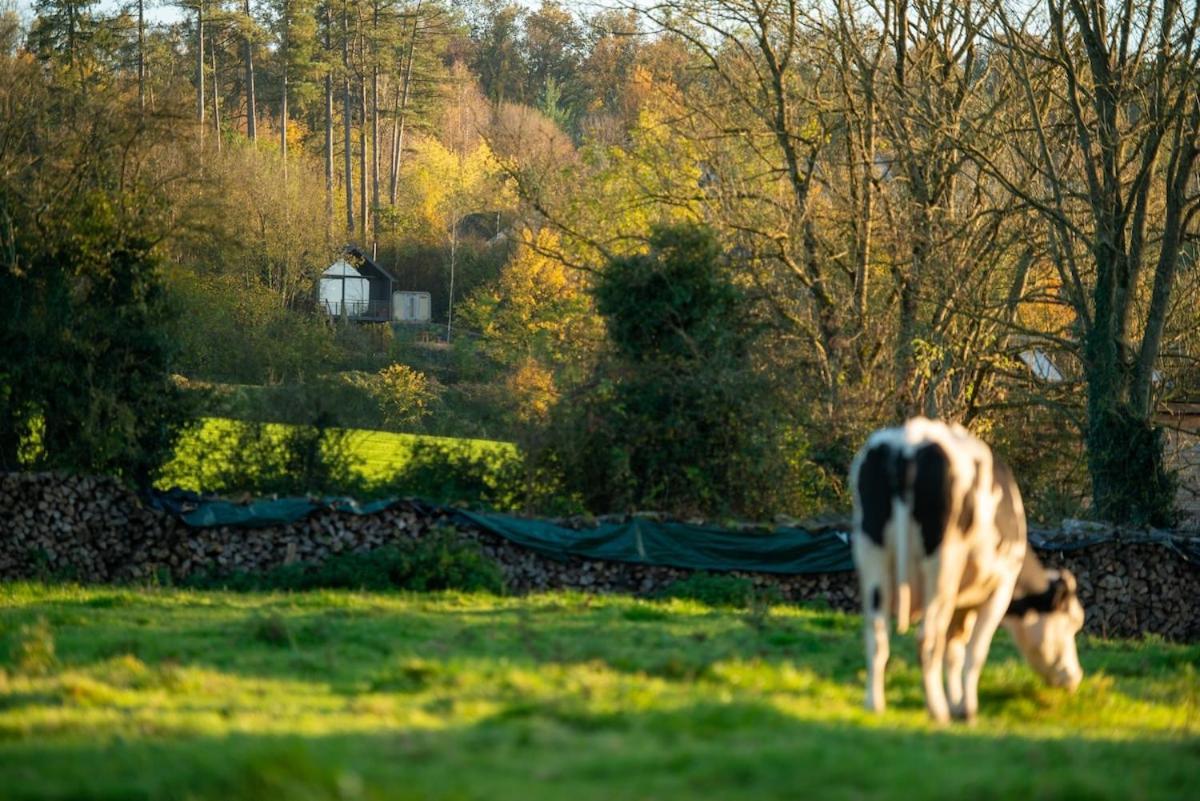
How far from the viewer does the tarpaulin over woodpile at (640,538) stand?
17281 mm

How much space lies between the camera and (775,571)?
56.9 ft

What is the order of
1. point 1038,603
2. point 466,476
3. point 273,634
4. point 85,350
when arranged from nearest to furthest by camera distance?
1. point 1038,603
2. point 273,634
3. point 85,350
4. point 466,476

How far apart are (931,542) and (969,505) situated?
0.42 meters

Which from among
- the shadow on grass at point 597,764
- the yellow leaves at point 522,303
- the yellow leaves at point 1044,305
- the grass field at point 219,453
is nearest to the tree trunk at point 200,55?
the yellow leaves at point 522,303

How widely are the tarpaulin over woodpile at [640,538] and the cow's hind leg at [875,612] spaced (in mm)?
8768

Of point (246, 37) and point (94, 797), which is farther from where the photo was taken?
point (246, 37)

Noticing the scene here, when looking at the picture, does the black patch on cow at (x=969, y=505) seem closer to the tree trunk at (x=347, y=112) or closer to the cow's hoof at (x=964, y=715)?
the cow's hoof at (x=964, y=715)

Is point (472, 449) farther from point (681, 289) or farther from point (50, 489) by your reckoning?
point (50, 489)

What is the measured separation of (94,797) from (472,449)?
14362 mm

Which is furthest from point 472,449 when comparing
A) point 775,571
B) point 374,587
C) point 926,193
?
point 926,193

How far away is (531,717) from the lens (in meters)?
7.09

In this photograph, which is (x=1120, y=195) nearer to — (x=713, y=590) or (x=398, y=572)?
(x=713, y=590)

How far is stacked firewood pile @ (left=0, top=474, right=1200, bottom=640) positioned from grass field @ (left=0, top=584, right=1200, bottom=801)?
4544 millimetres

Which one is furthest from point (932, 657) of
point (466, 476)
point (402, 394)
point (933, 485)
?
point (402, 394)
